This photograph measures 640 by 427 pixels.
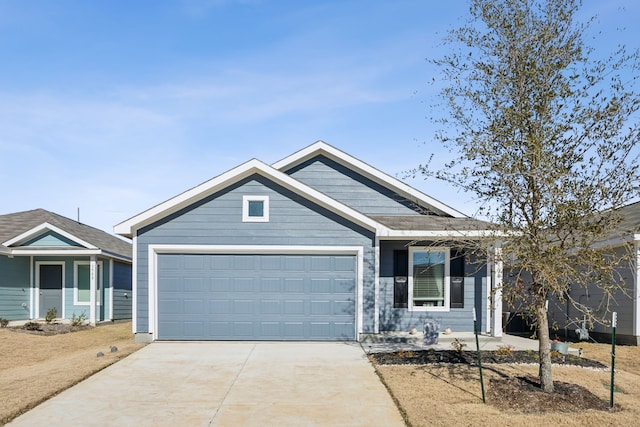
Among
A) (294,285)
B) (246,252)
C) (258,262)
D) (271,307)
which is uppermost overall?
(246,252)

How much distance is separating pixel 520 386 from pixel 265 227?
6.81 metres

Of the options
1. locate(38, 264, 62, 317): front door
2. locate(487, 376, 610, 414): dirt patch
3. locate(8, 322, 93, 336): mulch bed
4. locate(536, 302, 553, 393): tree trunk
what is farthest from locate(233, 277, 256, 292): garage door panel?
locate(38, 264, 62, 317): front door

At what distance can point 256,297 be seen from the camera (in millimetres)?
12633

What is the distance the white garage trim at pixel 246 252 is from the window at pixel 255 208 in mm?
689

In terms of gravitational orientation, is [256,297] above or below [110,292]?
above

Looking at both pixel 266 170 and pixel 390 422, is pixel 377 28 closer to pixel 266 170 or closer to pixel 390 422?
pixel 266 170

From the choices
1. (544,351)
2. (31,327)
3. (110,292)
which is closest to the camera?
(544,351)

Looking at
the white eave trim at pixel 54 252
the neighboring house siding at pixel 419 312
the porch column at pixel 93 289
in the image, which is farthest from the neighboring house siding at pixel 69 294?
the neighboring house siding at pixel 419 312

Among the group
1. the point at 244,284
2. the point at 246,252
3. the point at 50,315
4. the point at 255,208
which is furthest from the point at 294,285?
the point at 50,315

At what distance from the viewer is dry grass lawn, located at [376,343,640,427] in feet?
21.6

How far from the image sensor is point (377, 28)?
35.9ft

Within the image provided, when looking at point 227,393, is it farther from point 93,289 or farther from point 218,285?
point 93,289

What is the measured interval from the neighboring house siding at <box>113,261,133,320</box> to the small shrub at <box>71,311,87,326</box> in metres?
1.93

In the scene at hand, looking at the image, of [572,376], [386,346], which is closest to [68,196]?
[386,346]
